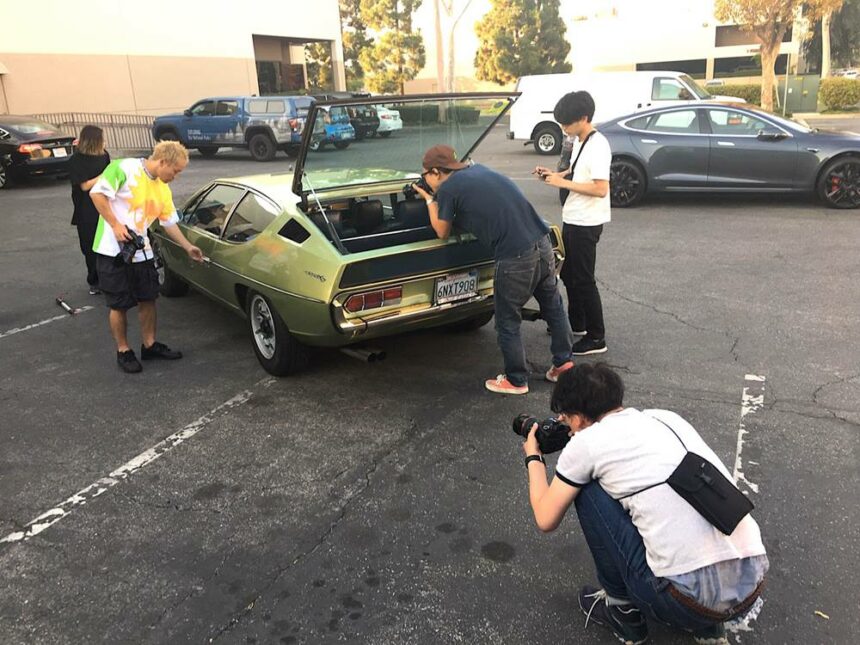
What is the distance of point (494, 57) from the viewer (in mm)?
42031

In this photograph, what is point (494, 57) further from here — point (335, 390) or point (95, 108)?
point (335, 390)

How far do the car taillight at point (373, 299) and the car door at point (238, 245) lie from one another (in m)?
0.76

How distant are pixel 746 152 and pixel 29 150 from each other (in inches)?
520

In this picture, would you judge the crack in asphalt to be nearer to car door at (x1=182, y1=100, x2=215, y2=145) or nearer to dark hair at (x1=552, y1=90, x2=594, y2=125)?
dark hair at (x1=552, y1=90, x2=594, y2=125)

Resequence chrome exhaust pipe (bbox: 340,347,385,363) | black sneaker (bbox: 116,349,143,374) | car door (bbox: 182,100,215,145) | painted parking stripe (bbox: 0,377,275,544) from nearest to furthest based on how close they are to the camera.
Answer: painted parking stripe (bbox: 0,377,275,544), chrome exhaust pipe (bbox: 340,347,385,363), black sneaker (bbox: 116,349,143,374), car door (bbox: 182,100,215,145)

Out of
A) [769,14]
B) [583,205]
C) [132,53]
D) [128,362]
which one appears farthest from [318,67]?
[583,205]

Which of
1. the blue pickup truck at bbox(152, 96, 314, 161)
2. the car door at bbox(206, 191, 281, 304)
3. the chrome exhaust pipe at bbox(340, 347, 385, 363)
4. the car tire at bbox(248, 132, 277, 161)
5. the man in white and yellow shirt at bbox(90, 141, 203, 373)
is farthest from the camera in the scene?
the car tire at bbox(248, 132, 277, 161)

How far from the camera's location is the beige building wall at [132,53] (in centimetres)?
2002

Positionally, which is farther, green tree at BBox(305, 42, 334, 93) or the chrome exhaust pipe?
green tree at BBox(305, 42, 334, 93)

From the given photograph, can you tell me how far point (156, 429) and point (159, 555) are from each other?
4.20ft

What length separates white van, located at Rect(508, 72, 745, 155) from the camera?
1648cm

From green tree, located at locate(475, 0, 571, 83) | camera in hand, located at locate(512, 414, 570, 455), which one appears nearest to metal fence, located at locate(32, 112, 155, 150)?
camera in hand, located at locate(512, 414, 570, 455)

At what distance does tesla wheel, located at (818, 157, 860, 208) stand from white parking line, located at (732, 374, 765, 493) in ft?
20.7

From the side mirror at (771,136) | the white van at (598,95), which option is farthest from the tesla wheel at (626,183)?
the white van at (598,95)
